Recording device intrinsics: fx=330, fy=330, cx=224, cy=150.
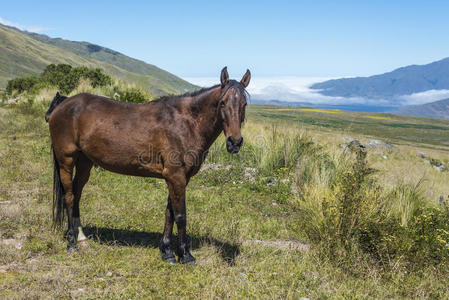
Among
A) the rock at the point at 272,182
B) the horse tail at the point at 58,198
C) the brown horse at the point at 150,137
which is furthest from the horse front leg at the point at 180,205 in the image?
the rock at the point at 272,182

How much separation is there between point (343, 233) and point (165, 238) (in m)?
3.17

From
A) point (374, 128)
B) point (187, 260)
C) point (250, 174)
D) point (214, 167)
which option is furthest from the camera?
point (374, 128)

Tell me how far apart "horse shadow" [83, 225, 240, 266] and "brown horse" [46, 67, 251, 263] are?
1.70 ft

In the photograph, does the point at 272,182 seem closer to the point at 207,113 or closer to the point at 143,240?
the point at 143,240

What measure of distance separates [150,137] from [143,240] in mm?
2211

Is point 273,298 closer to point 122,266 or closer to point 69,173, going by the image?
point 122,266

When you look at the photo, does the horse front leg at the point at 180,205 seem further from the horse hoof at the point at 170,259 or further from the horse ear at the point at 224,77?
the horse ear at the point at 224,77

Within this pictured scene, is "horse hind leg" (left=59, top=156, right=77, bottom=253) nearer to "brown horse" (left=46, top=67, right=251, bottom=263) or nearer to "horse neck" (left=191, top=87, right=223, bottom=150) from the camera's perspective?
"brown horse" (left=46, top=67, right=251, bottom=263)

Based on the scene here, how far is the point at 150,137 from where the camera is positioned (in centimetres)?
525

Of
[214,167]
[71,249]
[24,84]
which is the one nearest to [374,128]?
[24,84]

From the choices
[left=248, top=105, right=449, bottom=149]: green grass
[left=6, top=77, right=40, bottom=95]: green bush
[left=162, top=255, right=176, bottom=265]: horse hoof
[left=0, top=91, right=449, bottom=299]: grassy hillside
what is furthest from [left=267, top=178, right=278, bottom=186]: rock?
[left=248, top=105, right=449, bottom=149]: green grass

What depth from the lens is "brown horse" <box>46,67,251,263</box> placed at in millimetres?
5137

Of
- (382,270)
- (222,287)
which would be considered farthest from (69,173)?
(382,270)

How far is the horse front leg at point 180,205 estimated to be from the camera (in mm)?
5098
